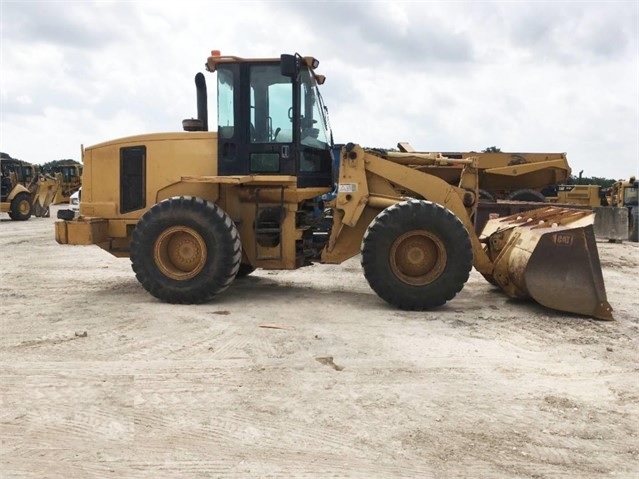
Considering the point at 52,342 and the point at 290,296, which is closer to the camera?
the point at 52,342

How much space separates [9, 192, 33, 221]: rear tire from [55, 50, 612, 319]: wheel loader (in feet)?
62.0

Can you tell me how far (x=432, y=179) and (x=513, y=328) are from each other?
7.48 feet

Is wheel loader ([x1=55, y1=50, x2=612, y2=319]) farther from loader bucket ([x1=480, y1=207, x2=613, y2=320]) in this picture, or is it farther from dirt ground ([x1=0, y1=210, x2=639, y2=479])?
dirt ground ([x1=0, y1=210, x2=639, y2=479])

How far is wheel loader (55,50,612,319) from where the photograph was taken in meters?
6.87

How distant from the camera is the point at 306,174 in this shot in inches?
301

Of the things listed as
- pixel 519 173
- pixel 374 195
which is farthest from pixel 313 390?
pixel 519 173

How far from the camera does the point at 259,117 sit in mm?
7480

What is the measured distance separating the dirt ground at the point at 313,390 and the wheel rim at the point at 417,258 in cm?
45

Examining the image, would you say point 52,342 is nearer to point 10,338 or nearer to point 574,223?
point 10,338

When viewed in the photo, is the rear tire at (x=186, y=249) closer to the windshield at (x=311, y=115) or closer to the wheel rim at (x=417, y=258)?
the windshield at (x=311, y=115)

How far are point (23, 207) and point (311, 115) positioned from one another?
2094 centimetres

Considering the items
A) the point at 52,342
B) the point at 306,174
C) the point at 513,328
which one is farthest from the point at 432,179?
the point at 52,342

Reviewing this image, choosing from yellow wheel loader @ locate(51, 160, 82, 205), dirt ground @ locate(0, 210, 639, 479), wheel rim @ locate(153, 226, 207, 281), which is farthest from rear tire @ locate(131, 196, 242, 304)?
yellow wheel loader @ locate(51, 160, 82, 205)

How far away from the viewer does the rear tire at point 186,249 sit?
23.3 feet
